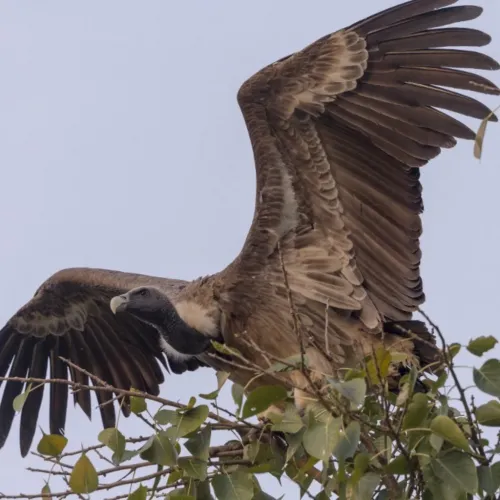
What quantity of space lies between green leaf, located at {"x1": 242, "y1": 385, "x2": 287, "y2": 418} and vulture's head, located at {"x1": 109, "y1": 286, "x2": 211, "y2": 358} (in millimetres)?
2503

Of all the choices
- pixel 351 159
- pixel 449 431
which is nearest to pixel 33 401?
pixel 351 159

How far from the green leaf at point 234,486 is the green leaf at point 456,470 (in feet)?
2.63

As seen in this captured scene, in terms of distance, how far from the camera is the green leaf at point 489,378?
14.0ft

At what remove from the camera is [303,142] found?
6855mm

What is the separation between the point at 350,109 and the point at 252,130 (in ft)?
1.96

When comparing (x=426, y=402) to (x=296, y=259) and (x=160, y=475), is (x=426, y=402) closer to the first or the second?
(x=160, y=475)

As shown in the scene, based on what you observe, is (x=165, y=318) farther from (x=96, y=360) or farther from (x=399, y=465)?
(x=399, y=465)

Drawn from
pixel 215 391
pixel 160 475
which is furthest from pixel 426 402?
pixel 160 475

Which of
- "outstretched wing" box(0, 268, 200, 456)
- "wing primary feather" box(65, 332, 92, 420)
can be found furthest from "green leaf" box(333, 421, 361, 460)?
"wing primary feather" box(65, 332, 92, 420)

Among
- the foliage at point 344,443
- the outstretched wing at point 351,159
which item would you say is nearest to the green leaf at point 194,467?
the foliage at point 344,443

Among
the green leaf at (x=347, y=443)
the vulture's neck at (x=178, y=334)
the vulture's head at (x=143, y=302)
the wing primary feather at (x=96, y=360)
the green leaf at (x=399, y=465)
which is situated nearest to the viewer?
the green leaf at (x=347, y=443)

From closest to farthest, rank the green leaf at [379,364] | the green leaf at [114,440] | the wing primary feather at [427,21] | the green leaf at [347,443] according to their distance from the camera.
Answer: the green leaf at [347,443], the green leaf at [379,364], the green leaf at [114,440], the wing primary feather at [427,21]

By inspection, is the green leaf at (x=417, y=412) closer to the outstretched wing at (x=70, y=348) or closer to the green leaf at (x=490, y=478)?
the green leaf at (x=490, y=478)

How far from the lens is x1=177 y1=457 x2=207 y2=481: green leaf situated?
15.5 feet
